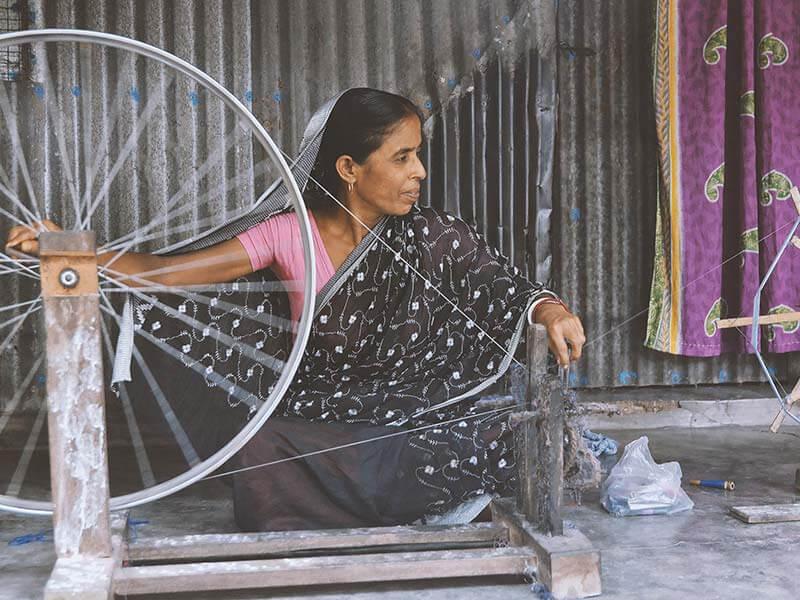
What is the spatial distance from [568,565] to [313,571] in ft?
1.84

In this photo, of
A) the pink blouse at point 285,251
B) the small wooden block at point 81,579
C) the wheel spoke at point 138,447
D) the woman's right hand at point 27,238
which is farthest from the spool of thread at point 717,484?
the woman's right hand at point 27,238

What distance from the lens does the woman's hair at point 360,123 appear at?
8.71 ft

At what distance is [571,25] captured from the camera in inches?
163

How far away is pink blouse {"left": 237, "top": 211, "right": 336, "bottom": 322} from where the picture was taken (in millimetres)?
2643

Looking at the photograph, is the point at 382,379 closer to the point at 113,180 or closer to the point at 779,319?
the point at 779,319

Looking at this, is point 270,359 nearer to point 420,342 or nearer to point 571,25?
point 420,342

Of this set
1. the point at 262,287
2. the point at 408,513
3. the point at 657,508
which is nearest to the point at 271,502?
the point at 408,513

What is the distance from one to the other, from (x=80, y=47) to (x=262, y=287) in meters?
1.69

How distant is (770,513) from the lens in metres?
2.59

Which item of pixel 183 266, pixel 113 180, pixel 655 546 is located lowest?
pixel 655 546

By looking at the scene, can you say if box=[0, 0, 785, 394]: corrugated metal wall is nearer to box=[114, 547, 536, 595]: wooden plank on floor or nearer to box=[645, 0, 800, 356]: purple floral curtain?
box=[645, 0, 800, 356]: purple floral curtain

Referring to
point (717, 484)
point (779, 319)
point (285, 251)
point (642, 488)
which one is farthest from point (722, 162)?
point (285, 251)

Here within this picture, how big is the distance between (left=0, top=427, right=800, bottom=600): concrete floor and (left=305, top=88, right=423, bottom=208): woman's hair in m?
1.13

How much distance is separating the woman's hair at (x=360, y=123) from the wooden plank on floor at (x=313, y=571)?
115 centimetres
